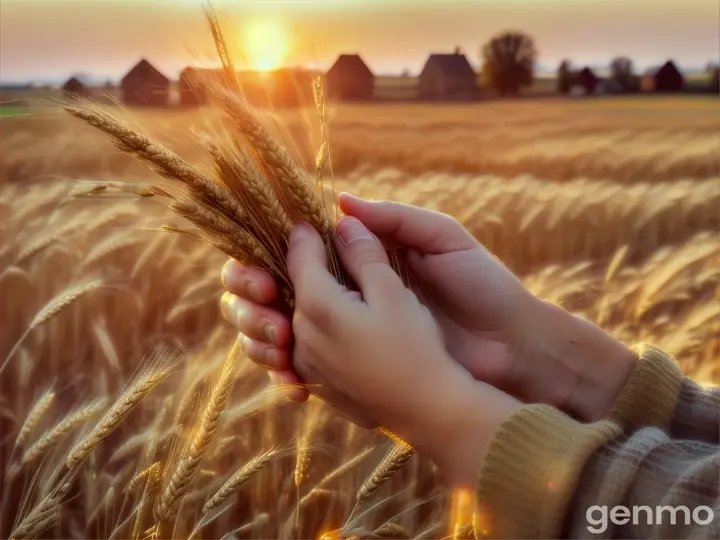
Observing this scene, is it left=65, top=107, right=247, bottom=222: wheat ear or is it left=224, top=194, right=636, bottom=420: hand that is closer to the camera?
left=65, top=107, right=247, bottom=222: wheat ear

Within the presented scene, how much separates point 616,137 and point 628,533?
1216 centimetres

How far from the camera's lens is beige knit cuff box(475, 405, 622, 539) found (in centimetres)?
104

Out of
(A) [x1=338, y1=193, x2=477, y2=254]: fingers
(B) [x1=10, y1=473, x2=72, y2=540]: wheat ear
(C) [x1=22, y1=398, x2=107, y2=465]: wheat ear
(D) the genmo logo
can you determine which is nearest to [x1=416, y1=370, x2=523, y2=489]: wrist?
(D) the genmo logo

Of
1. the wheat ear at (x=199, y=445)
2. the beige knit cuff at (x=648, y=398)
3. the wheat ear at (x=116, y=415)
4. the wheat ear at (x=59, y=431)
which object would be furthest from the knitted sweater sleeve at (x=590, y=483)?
the wheat ear at (x=59, y=431)

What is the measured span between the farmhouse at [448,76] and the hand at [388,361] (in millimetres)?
29762

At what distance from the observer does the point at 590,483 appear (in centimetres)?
105

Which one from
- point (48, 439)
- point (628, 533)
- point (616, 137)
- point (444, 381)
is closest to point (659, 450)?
point (628, 533)

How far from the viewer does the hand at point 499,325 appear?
5.23 ft

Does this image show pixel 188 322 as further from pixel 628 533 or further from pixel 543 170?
pixel 543 170

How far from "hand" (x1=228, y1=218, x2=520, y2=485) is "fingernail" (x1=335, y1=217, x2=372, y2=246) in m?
0.04

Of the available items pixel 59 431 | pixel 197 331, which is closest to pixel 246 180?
pixel 59 431

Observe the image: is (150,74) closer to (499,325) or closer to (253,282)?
(253,282)

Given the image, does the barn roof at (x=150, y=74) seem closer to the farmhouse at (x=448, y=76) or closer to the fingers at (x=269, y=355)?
the fingers at (x=269, y=355)

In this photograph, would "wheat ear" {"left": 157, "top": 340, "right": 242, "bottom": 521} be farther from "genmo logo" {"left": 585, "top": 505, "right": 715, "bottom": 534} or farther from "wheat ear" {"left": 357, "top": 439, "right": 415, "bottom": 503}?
"genmo logo" {"left": 585, "top": 505, "right": 715, "bottom": 534}
